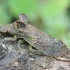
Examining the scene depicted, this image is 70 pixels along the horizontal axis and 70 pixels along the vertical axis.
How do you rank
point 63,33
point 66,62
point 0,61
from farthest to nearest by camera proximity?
point 63,33, point 66,62, point 0,61

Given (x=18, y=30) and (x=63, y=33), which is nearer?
(x=18, y=30)

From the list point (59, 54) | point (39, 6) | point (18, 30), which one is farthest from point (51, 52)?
point (39, 6)

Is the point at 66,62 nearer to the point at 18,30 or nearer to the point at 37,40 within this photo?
the point at 37,40

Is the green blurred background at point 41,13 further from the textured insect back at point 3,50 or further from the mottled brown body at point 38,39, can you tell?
the textured insect back at point 3,50

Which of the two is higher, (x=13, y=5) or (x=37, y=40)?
(x=13, y=5)

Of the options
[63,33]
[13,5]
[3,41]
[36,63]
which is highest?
[13,5]

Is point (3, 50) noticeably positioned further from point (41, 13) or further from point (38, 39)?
point (41, 13)

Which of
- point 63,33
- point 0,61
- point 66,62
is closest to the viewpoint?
point 0,61
